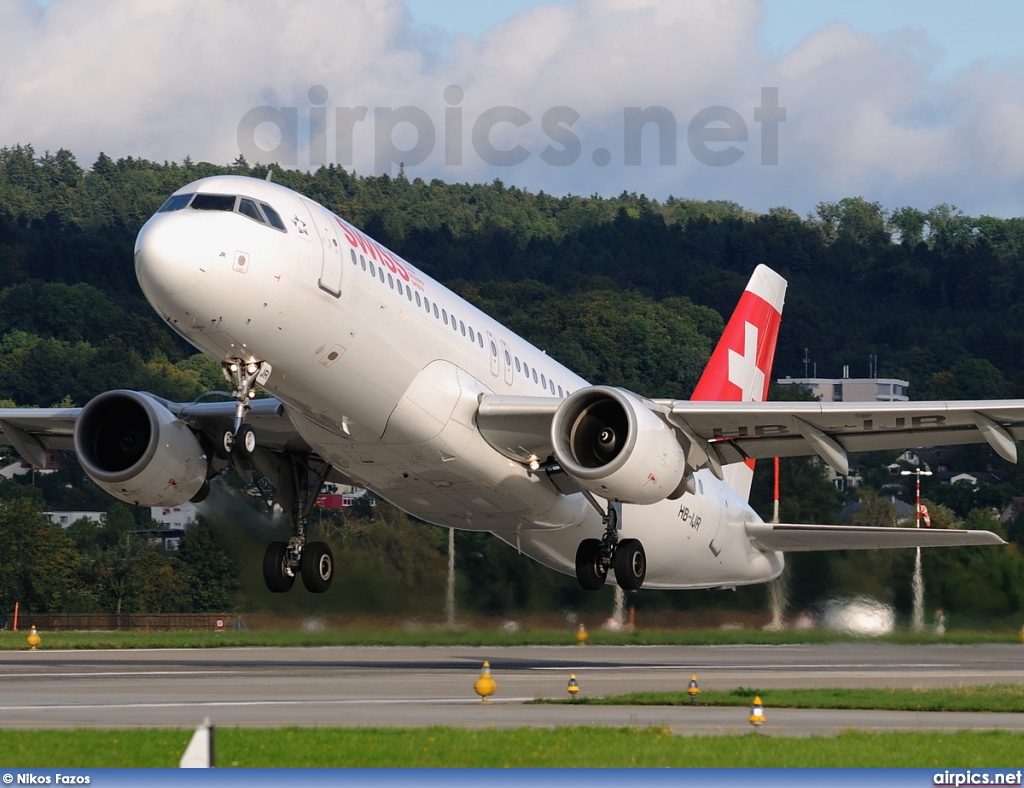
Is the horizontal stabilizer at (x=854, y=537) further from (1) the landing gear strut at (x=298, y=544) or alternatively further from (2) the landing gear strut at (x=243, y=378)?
(2) the landing gear strut at (x=243, y=378)

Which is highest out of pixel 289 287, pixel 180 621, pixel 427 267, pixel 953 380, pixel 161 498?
pixel 427 267

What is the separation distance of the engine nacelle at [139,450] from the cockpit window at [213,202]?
292 inches

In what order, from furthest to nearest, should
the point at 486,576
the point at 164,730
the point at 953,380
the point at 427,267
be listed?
the point at 427,267
the point at 953,380
the point at 486,576
the point at 164,730

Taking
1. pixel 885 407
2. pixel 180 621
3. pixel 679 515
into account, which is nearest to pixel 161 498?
pixel 679 515

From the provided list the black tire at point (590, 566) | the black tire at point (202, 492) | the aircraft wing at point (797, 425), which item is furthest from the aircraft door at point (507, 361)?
the black tire at point (202, 492)

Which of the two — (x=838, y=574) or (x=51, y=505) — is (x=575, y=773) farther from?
(x=51, y=505)

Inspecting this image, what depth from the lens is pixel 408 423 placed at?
25.6 m

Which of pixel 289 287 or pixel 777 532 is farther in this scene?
pixel 777 532

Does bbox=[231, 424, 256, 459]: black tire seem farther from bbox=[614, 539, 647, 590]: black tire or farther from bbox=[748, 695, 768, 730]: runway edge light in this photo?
bbox=[748, 695, 768, 730]: runway edge light

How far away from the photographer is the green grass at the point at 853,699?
885 inches

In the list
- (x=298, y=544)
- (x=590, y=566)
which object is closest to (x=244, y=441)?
(x=298, y=544)

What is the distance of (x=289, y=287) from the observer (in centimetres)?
2303

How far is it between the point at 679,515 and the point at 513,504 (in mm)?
5297

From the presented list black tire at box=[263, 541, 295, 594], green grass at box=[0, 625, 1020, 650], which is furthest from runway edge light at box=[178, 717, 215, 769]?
green grass at box=[0, 625, 1020, 650]
